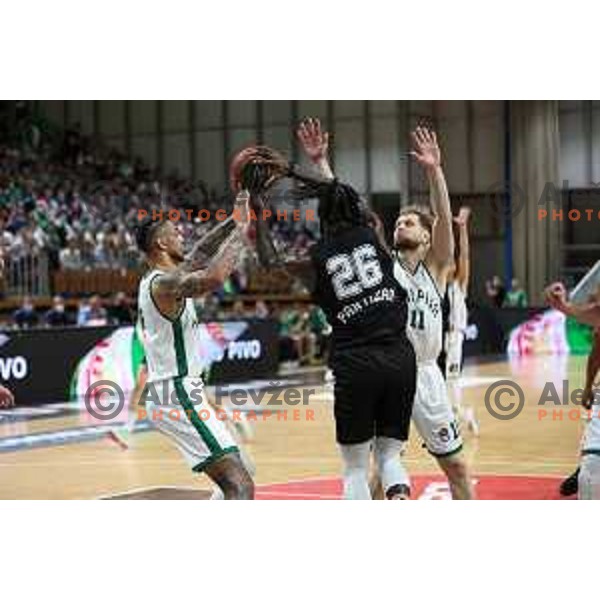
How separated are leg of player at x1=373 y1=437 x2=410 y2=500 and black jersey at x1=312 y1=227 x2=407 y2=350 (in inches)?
20.9

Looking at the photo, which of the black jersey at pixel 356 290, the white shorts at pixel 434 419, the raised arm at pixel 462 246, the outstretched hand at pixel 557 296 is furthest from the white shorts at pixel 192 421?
the raised arm at pixel 462 246

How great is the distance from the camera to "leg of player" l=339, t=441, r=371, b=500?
17.9ft

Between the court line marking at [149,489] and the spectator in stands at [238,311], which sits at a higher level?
the spectator in stands at [238,311]

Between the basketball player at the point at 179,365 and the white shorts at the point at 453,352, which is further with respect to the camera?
the white shorts at the point at 453,352

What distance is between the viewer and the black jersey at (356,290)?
5363 millimetres

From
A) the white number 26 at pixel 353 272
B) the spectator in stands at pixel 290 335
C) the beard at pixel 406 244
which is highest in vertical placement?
the beard at pixel 406 244

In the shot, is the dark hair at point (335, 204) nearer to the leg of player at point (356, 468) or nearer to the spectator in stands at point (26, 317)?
the leg of player at point (356, 468)

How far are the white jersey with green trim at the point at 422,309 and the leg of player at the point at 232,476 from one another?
45.9 inches

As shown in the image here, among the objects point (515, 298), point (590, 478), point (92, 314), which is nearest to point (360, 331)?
point (590, 478)

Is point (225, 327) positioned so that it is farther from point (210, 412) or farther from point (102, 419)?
point (210, 412)

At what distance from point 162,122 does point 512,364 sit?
47.9ft

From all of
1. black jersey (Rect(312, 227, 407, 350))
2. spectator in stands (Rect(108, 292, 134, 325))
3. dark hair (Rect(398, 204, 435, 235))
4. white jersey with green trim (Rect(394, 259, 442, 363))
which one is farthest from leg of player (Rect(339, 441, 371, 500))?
spectator in stands (Rect(108, 292, 134, 325))

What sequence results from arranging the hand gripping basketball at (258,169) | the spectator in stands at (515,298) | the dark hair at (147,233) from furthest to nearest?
1. the spectator in stands at (515,298)
2. the dark hair at (147,233)
3. the hand gripping basketball at (258,169)

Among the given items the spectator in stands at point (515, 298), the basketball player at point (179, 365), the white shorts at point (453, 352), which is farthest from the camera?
the spectator in stands at point (515, 298)
